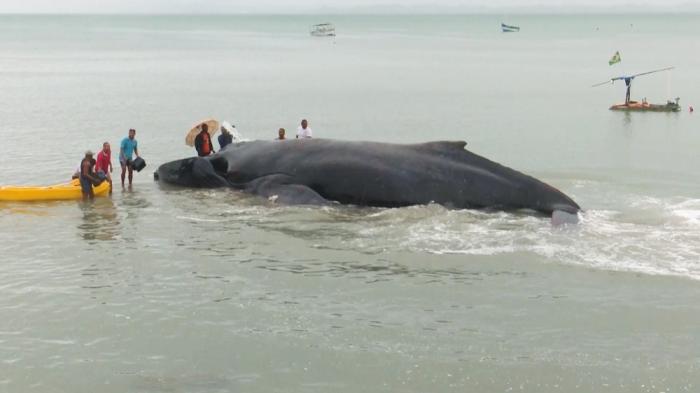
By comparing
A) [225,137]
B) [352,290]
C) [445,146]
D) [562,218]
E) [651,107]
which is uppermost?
[651,107]

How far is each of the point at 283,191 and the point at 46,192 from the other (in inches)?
275

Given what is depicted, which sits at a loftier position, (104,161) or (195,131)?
(195,131)

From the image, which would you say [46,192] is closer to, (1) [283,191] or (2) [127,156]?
(2) [127,156]

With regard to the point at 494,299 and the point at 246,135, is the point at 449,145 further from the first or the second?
the point at 246,135

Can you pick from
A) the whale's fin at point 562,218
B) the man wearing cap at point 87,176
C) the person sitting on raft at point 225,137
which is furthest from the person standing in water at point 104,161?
the whale's fin at point 562,218

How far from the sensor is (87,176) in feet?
82.9

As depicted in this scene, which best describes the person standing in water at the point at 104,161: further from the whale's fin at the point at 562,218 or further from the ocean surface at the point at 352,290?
the whale's fin at the point at 562,218

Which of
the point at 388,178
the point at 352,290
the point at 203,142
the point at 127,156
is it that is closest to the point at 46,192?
the point at 127,156

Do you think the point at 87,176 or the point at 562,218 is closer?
the point at 562,218

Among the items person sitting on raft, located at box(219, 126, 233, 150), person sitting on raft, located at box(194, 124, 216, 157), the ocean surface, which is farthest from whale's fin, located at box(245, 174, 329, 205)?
person sitting on raft, located at box(219, 126, 233, 150)

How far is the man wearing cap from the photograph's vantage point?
25203mm

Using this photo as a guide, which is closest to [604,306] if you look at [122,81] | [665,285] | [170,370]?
[665,285]

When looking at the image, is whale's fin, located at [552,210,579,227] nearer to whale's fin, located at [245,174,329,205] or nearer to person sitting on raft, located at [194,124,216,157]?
whale's fin, located at [245,174,329,205]

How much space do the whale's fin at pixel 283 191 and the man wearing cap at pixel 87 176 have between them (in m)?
4.51
